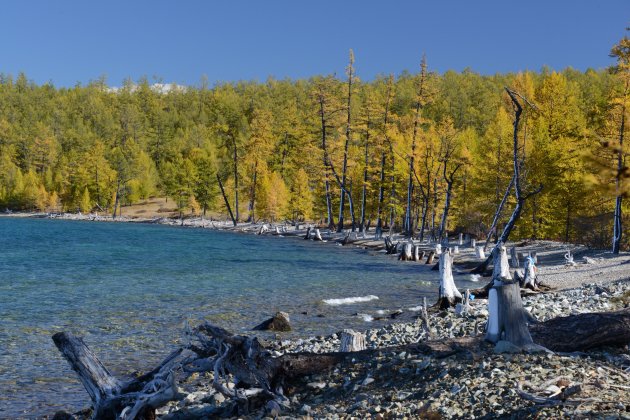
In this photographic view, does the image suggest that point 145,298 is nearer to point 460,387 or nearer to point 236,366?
point 236,366

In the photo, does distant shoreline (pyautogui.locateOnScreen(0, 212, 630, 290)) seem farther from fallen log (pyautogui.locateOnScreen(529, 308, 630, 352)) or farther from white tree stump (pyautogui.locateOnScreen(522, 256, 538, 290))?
fallen log (pyautogui.locateOnScreen(529, 308, 630, 352))

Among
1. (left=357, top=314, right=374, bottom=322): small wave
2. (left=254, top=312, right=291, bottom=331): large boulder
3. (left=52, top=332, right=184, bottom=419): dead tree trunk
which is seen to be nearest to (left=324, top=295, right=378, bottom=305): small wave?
(left=357, top=314, right=374, bottom=322): small wave

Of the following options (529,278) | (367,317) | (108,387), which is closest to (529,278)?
(529,278)

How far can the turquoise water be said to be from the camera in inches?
481

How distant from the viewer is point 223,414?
7.71 meters

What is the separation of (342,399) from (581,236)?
37.1 metres

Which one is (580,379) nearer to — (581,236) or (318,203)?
(581,236)

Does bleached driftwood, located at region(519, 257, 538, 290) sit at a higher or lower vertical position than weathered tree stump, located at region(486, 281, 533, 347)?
lower

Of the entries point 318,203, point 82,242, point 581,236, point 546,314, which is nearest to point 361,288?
point 546,314

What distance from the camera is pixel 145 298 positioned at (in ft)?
69.6

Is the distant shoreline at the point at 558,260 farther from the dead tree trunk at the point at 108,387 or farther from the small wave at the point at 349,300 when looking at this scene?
the dead tree trunk at the point at 108,387

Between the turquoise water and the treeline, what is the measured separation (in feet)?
33.3

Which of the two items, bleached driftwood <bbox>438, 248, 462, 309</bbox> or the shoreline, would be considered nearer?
the shoreline

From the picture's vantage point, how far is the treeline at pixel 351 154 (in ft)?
136
